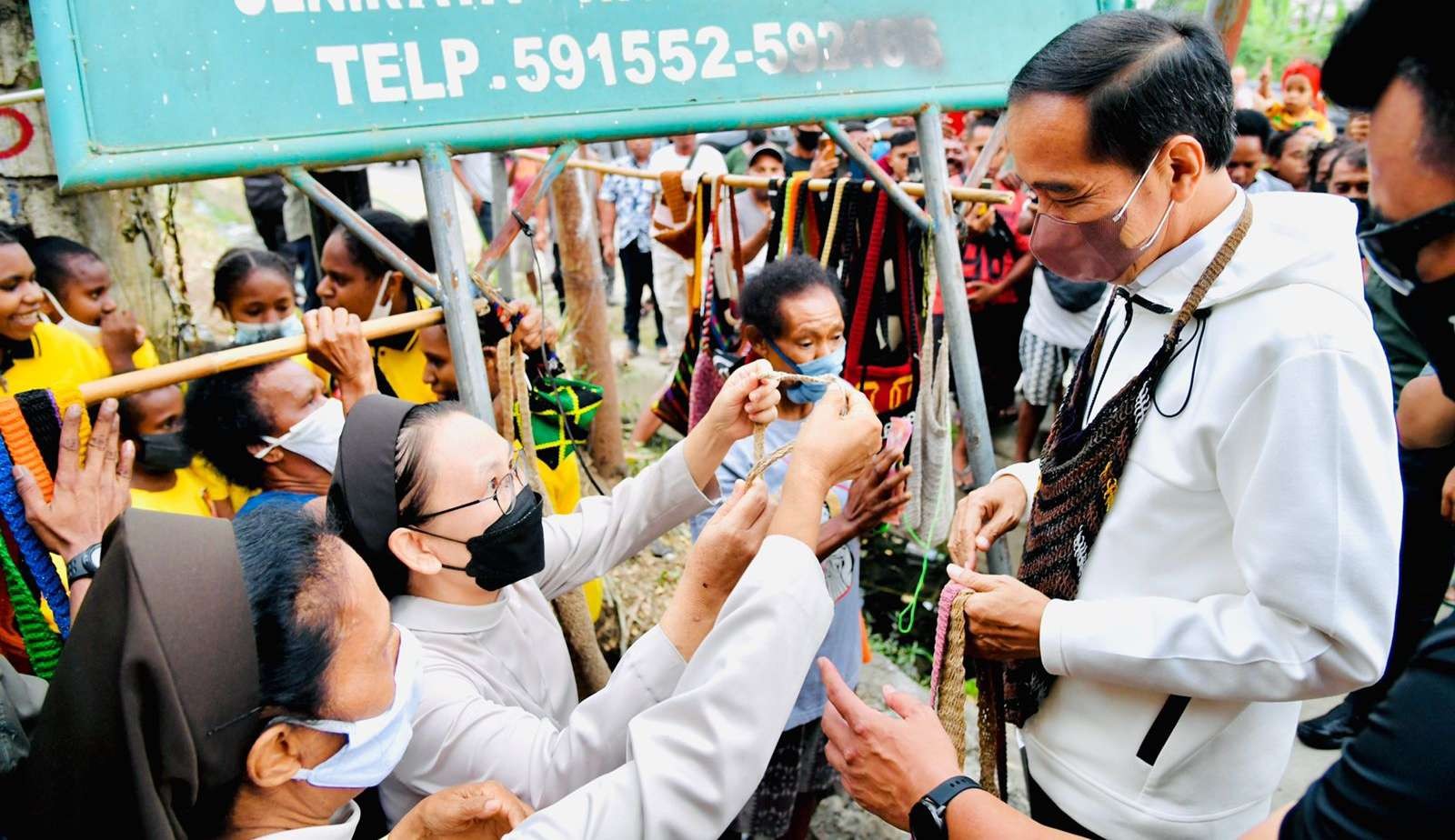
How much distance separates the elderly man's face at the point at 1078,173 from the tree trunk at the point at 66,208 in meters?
3.15

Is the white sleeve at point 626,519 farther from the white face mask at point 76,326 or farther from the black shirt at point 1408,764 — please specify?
the white face mask at point 76,326

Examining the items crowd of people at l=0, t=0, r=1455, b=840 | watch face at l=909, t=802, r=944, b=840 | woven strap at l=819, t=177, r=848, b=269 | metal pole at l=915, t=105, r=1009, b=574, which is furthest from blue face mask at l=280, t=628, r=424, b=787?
woven strap at l=819, t=177, r=848, b=269

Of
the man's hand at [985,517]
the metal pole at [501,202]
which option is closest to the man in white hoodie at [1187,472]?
the man's hand at [985,517]

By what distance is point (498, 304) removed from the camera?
2379mm

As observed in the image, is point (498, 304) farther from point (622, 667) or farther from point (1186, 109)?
point (1186, 109)

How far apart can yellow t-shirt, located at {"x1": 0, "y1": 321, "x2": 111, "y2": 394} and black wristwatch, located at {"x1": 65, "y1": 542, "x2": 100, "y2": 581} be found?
4.78ft

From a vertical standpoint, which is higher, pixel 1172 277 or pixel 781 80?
pixel 781 80

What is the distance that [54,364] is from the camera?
3.28 metres

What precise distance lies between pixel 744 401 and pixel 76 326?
301cm

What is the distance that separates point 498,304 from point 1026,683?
1.51m

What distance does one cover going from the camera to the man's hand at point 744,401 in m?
2.08

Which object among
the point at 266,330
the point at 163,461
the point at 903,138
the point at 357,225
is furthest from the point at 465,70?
the point at 903,138

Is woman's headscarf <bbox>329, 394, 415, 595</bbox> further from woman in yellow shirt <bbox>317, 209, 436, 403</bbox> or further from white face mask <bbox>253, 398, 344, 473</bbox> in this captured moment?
woman in yellow shirt <bbox>317, 209, 436, 403</bbox>

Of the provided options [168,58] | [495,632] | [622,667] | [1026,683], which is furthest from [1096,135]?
[168,58]
